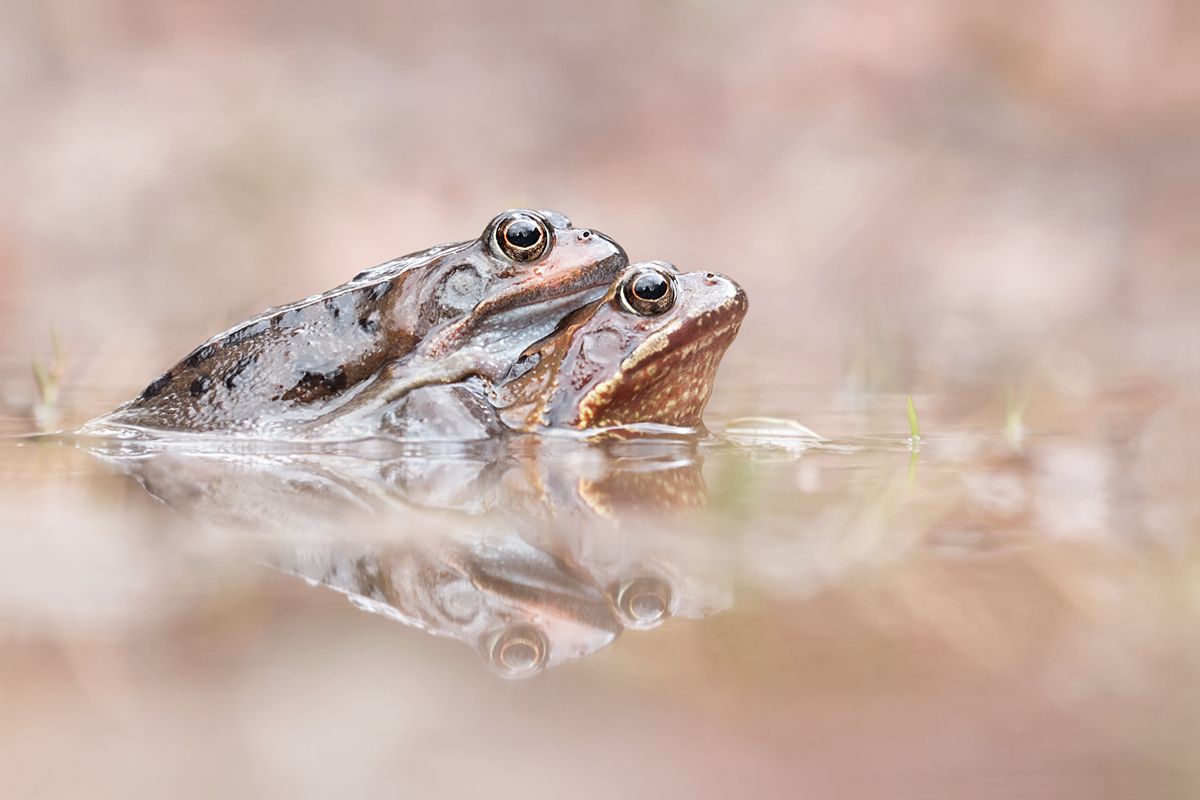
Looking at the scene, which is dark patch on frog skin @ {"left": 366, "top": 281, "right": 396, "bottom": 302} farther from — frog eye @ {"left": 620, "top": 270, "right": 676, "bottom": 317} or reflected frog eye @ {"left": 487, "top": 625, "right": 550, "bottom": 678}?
reflected frog eye @ {"left": 487, "top": 625, "right": 550, "bottom": 678}

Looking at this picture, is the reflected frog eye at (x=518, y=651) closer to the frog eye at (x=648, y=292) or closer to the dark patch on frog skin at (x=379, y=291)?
the frog eye at (x=648, y=292)

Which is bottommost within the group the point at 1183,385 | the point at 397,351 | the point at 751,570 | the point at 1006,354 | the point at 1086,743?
the point at 1006,354

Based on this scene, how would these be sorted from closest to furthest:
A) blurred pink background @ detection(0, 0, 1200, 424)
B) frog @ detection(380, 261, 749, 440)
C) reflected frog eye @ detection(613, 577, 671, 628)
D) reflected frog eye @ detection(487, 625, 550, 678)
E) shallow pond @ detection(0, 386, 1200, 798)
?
1. shallow pond @ detection(0, 386, 1200, 798)
2. reflected frog eye @ detection(487, 625, 550, 678)
3. reflected frog eye @ detection(613, 577, 671, 628)
4. frog @ detection(380, 261, 749, 440)
5. blurred pink background @ detection(0, 0, 1200, 424)

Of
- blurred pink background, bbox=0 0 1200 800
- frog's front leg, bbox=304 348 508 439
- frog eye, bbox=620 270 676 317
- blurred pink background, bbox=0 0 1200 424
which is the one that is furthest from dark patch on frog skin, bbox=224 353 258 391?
blurred pink background, bbox=0 0 1200 424

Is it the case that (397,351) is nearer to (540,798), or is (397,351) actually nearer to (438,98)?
(540,798)

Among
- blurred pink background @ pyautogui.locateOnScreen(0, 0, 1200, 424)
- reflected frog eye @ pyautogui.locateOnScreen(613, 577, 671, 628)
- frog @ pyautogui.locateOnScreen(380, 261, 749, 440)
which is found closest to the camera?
reflected frog eye @ pyautogui.locateOnScreen(613, 577, 671, 628)

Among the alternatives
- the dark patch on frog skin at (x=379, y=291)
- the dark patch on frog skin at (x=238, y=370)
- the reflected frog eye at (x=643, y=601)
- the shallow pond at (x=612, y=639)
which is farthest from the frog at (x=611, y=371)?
the reflected frog eye at (x=643, y=601)

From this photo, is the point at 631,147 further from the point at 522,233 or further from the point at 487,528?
the point at 487,528

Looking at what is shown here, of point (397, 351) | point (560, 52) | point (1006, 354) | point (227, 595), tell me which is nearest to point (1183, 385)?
point (1006, 354)

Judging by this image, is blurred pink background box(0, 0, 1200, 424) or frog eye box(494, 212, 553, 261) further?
blurred pink background box(0, 0, 1200, 424)

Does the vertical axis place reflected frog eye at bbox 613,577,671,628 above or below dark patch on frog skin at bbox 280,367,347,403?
above
